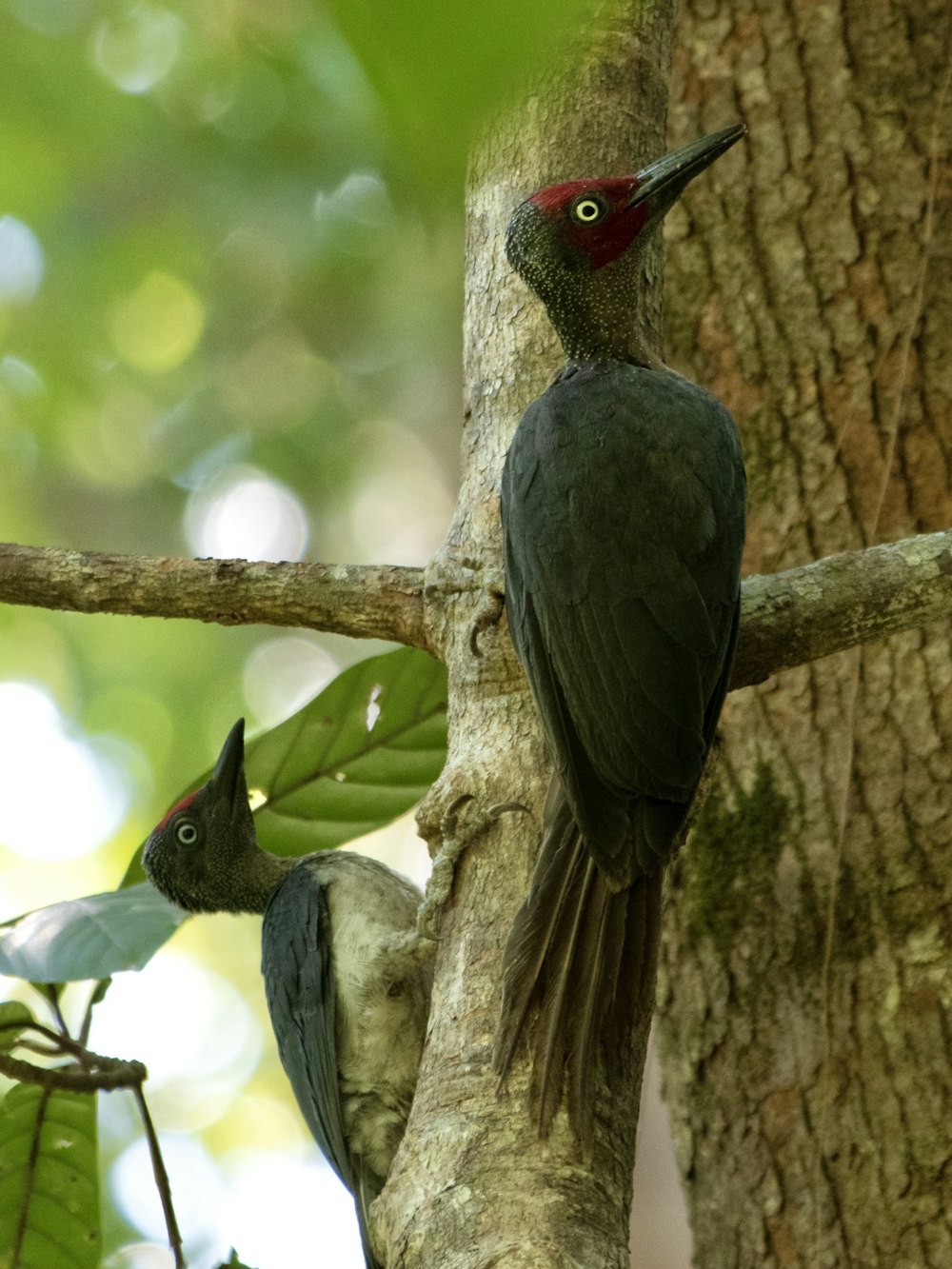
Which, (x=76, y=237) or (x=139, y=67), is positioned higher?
(x=76, y=237)

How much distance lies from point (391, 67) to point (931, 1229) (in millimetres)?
3241

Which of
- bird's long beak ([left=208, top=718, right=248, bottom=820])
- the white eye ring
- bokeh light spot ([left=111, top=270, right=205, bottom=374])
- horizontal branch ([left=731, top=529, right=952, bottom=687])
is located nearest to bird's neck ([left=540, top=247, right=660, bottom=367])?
horizontal branch ([left=731, top=529, right=952, bottom=687])

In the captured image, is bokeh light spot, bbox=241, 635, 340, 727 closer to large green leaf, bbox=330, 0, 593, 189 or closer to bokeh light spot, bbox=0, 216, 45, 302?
bokeh light spot, bbox=0, 216, 45, 302

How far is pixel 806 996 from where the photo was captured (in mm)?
3445

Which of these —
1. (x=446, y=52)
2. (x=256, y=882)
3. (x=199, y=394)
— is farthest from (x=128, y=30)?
(x=199, y=394)

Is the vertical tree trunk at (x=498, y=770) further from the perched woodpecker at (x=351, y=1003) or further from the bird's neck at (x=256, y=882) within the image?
the bird's neck at (x=256, y=882)

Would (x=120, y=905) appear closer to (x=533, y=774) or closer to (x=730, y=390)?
(x=533, y=774)

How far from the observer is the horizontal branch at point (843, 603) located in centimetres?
269

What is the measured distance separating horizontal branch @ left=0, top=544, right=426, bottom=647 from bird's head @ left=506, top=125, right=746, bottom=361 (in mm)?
686

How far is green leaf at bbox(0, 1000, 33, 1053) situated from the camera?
2.99m

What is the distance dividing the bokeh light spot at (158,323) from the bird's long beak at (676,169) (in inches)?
246

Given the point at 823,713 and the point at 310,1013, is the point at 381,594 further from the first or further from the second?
the point at 823,713

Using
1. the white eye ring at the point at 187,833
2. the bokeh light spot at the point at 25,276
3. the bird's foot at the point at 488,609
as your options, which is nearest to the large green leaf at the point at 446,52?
the bird's foot at the point at 488,609

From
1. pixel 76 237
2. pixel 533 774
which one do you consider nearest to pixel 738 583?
pixel 533 774
